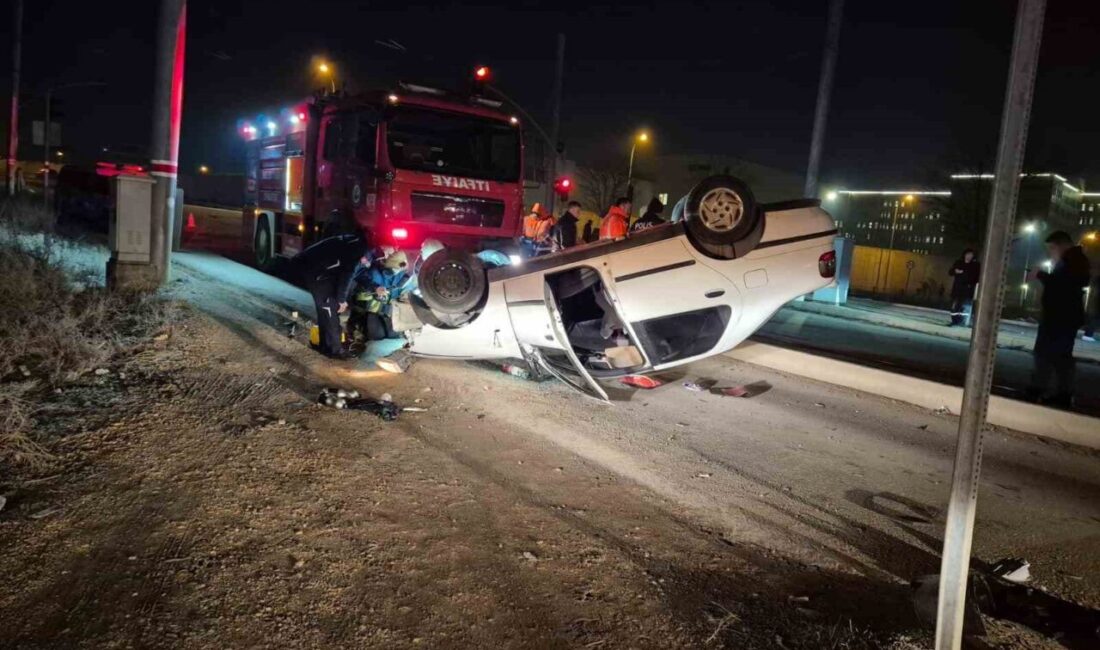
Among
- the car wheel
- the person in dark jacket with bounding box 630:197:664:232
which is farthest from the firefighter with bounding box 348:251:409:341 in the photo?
the car wheel

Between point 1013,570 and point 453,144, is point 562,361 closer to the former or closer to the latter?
point 1013,570

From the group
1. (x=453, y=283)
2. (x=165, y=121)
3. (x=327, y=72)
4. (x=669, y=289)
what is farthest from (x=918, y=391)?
(x=327, y=72)

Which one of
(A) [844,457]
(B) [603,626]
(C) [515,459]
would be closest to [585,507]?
(C) [515,459]

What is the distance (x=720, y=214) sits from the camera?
5520 millimetres

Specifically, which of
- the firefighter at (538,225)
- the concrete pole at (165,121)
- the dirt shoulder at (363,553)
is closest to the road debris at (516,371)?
the dirt shoulder at (363,553)

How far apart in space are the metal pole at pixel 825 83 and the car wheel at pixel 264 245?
10784 mm

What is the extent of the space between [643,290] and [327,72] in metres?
9.86

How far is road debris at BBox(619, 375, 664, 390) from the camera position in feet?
24.1

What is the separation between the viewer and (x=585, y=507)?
14.2 feet

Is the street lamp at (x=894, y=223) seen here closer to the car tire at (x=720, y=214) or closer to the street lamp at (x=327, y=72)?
the street lamp at (x=327, y=72)

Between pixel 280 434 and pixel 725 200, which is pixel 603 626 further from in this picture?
pixel 725 200

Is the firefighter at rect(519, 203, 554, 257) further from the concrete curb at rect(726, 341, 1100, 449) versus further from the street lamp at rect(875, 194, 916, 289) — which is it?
the street lamp at rect(875, 194, 916, 289)

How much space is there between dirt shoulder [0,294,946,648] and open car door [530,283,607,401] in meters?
1.02

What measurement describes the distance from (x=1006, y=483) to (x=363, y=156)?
8.24 meters
